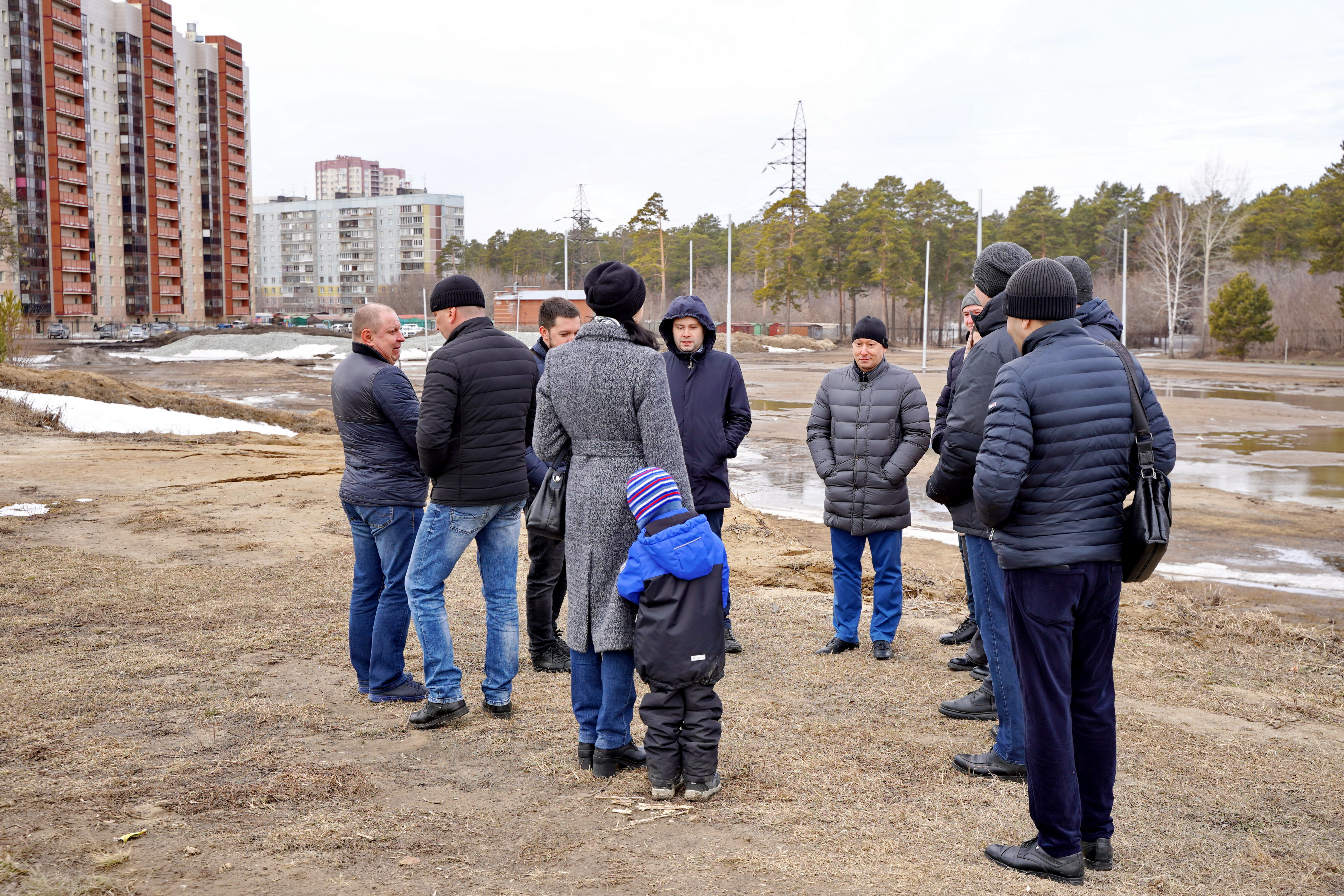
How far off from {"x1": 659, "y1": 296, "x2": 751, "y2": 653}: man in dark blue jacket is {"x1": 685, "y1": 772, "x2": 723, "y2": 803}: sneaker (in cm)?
210

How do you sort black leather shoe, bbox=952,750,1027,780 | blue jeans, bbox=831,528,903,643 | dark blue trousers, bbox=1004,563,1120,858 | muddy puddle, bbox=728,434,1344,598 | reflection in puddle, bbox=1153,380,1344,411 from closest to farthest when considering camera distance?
dark blue trousers, bbox=1004,563,1120,858
black leather shoe, bbox=952,750,1027,780
blue jeans, bbox=831,528,903,643
muddy puddle, bbox=728,434,1344,598
reflection in puddle, bbox=1153,380,1344,411

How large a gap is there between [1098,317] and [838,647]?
2.60 m

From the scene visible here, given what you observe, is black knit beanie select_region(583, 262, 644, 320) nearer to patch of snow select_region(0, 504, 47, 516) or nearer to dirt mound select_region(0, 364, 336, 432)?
patch of snow select_region(0, 504, 47, 516)

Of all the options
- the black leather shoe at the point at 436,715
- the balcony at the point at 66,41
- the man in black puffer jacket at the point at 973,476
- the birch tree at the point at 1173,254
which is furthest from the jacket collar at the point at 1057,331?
the balcony at the point at 66,41

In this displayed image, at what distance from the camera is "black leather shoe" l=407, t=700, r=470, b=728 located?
4.70m

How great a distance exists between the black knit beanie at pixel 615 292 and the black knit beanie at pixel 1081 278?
218 cm

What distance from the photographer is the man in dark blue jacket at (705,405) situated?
5938mm

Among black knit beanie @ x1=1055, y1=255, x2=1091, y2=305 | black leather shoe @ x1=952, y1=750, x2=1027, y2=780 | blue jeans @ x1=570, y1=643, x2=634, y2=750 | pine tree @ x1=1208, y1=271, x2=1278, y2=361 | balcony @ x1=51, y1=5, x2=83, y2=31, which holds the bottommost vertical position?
black leather shoe @ x1=952, y1=750, x2=1027, y2=780

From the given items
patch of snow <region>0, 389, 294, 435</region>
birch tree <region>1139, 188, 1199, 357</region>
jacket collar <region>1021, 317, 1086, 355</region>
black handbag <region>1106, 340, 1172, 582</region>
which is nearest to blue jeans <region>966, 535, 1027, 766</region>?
black handbag <region>1106, 340, 1172, 582</region>

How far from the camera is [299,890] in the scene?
314 cm

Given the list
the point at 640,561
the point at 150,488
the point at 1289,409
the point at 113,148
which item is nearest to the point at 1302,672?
the point at 640,561

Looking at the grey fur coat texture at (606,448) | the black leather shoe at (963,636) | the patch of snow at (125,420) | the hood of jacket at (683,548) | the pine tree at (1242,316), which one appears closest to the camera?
the hood of jacket at (683,548)

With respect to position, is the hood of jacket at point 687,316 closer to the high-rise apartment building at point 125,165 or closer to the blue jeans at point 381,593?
the blue jeans at point 381,593

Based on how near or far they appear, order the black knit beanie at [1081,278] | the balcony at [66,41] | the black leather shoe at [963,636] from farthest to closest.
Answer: the balcony at [66,41] < the black leather shoe at [963,636] < the black knit beanie at [1081,278]
